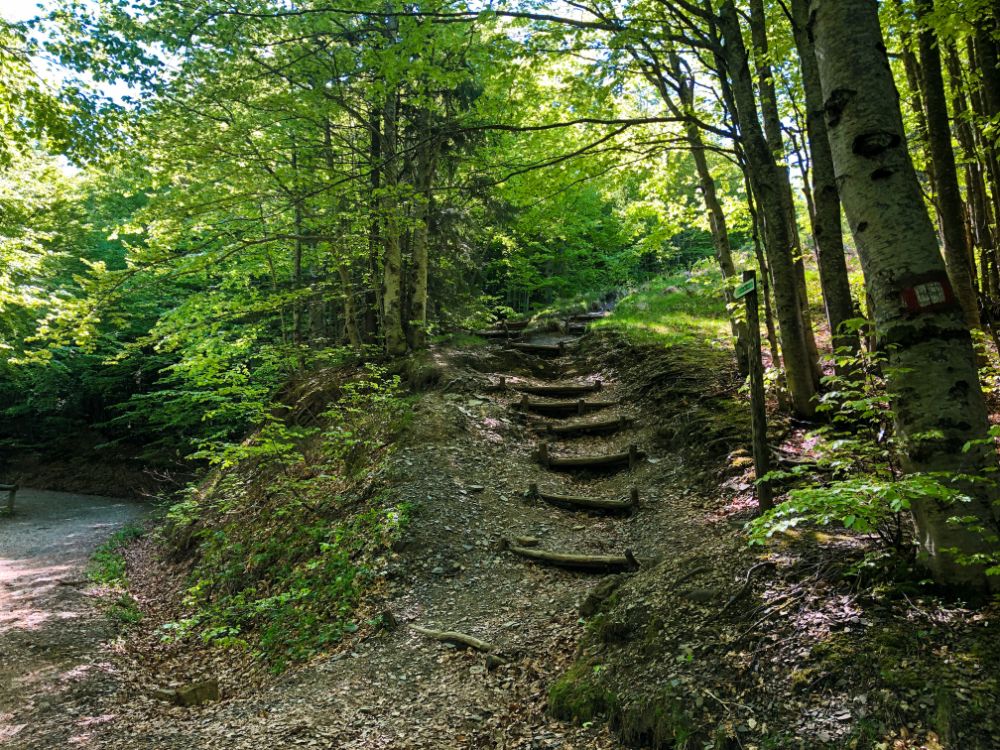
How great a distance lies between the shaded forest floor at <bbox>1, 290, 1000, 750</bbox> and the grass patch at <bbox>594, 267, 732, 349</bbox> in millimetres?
3274

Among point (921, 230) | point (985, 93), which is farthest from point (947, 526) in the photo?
point (985, 93)

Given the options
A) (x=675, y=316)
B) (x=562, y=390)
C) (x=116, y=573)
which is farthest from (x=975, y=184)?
(x=116, y=573)

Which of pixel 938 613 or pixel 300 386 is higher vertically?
pixel 300 386

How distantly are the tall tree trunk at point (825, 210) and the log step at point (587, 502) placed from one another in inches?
120

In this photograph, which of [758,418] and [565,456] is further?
[565,456]

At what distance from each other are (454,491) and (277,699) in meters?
3.51

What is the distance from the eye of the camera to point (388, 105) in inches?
468

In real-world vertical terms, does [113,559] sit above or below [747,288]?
below

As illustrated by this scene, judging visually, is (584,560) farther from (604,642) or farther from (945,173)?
(945,173)

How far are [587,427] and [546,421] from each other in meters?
0.91

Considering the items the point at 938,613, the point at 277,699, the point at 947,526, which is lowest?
the point at 277,699

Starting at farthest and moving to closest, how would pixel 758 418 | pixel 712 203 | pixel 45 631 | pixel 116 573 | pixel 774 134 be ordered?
pixel 116 573
pixel 712 203
pixel 774 134
pixel 45 631
pixel 758 418

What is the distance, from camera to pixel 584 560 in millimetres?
5992

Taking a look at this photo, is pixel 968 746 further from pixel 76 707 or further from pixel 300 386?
pixel 300 386
